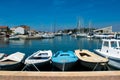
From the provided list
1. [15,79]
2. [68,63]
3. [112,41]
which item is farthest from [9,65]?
[112,41]

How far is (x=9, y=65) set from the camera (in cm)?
1552

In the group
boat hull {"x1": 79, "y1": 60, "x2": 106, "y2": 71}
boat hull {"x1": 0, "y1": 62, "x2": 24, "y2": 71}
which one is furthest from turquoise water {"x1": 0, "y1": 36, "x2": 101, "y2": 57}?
boat hull {"x1": 0, "y1": 62, "x2": 24, "y2": 71}

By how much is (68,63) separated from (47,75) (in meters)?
9.32

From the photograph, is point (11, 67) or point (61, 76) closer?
point (61, 76)

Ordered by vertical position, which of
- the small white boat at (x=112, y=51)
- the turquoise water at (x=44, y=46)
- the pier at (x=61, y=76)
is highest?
the pier at (x=61, y=76)

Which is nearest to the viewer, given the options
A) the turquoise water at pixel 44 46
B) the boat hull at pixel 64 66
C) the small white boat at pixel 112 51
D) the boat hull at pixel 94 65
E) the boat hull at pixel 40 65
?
the boat hull at pixel 64 66

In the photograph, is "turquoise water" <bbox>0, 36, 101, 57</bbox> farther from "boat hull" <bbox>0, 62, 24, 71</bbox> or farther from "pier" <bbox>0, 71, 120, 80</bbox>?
"pier" <bbox>0, 71, 120, 80</bbox>

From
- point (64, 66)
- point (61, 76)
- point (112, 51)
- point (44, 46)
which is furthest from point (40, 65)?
point (44, 46)

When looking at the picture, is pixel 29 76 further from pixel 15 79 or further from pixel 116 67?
pixel 116 67

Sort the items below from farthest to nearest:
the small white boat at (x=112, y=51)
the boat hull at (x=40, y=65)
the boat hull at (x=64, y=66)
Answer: the small white boat at (x=112, y=51)
the boat hull at (x=40, y=65)
the boat hull at (x=64, y=66)

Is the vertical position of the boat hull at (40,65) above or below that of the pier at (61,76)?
below

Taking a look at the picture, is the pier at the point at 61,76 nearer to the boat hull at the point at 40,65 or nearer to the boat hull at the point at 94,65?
the boat hull at the point at 94,65

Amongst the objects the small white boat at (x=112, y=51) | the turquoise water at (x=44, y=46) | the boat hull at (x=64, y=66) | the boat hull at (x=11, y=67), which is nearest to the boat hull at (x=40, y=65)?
the boat hull at (x=11, y=67)

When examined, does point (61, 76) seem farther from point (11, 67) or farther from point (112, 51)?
point (112, 51)
